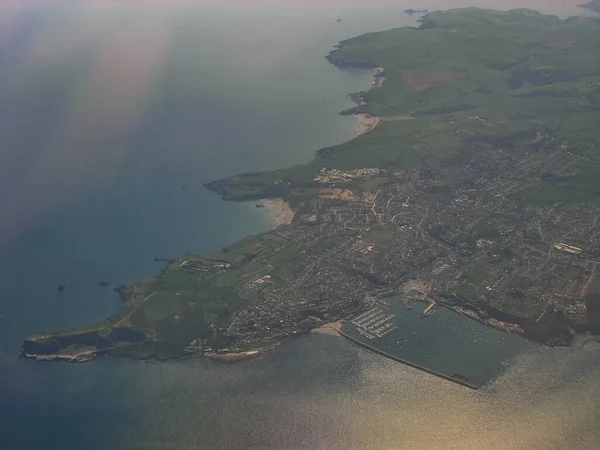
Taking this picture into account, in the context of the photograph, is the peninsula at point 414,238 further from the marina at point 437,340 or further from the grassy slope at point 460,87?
the marina at point 437,340

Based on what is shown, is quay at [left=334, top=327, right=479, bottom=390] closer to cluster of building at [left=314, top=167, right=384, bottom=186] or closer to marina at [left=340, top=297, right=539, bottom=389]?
marina at [left=340, top=297, right=539, bottom=389]

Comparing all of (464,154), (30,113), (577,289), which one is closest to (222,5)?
(30,113)

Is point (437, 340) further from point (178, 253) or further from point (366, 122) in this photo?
point (366, 122)

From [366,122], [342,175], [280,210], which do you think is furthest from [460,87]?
[280,210]

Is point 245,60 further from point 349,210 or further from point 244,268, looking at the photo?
point 244,268

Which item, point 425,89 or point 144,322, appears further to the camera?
point 425,89
